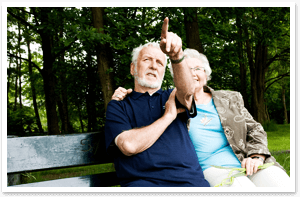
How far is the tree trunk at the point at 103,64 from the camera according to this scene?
5855 millimetres

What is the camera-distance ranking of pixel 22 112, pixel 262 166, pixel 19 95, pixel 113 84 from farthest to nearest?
pixel 19 95
pixel 22 112
pixel 113 84
pixel 262 166

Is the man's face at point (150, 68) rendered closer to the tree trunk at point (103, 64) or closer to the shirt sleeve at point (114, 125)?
the shirt sleeve at point (114, 125)

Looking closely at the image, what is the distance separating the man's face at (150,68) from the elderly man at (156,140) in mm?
257

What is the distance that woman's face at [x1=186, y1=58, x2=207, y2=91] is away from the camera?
259 centimetres

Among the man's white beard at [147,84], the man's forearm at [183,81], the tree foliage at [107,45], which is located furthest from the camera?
the tree foliage at [107,45]

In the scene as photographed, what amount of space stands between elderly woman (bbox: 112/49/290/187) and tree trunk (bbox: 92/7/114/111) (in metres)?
3.53

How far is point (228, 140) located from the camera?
2.34 m

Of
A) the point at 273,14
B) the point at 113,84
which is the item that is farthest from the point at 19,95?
the point at 273,14

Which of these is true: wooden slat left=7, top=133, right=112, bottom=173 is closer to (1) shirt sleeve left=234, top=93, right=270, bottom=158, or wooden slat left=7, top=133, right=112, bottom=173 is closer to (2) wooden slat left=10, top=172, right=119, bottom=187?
(2) wooden slat left=10, top=172, right=119, bottom=187

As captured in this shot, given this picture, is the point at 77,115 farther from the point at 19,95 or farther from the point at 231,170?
the point at 231,170

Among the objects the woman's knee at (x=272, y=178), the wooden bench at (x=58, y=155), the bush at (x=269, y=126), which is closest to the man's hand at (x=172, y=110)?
the wooden bench at (x=58, y=155)

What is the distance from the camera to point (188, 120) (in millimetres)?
2311

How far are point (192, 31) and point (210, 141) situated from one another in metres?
4.40
